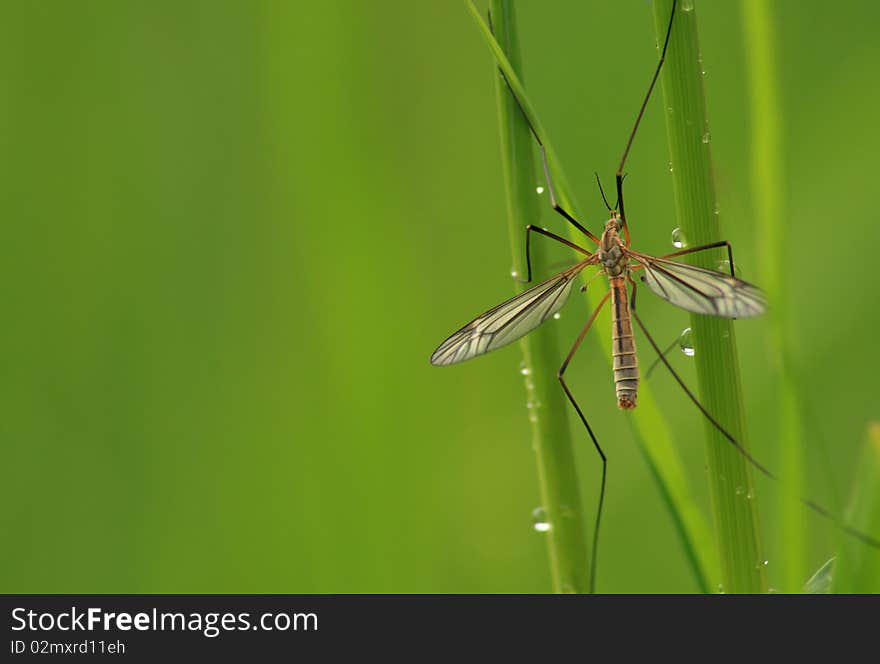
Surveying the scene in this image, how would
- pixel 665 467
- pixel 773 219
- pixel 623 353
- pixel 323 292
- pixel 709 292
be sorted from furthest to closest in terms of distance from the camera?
pixel 323 292 < pixel 623 353 < pixel 709 292 < pixel 665 467 < pixel 773 219

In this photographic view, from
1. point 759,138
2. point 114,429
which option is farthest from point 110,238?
point 759,138

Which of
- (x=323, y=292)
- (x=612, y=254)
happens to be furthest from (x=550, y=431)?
(x=323, y=292)

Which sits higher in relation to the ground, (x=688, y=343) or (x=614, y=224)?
(x=614, y=224)

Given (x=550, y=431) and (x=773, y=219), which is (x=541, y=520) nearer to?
(x=550, y=431)
